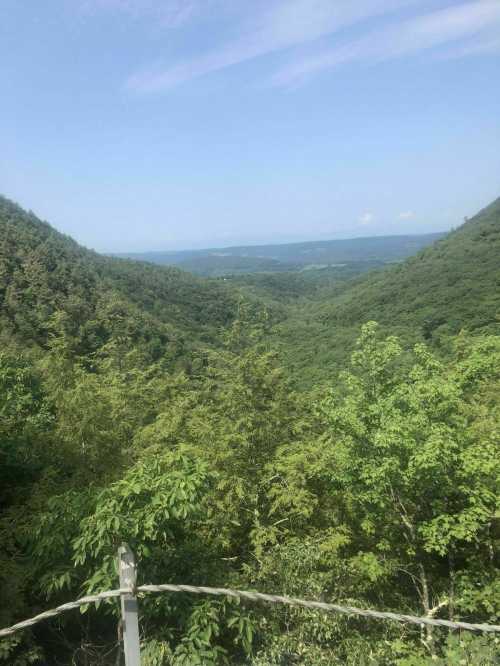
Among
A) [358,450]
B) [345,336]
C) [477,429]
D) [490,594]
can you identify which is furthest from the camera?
[345,336]

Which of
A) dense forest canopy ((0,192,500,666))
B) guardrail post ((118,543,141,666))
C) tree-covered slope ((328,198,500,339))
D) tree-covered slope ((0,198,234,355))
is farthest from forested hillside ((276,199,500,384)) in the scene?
guardrail post ((118,543,141,666))

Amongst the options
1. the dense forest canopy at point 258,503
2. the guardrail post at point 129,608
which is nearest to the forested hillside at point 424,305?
the dense forest canopy at point 258,503

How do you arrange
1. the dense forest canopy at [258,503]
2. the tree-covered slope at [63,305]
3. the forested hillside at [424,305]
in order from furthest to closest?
the forested hillside at [424,305] → the tree-covered slope at [63,305] → the dense forest canopy at [258,503]

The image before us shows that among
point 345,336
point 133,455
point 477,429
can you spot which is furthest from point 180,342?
point 477,429

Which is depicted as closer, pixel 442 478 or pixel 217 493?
pixel 442 478

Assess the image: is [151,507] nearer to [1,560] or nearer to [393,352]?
[1,560]

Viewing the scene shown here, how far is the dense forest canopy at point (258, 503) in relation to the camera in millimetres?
3902

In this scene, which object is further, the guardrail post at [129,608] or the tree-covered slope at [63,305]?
the tree-covered slope at [63,305]

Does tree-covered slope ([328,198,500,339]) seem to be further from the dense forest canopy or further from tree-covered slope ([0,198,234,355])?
the dense forest canopy

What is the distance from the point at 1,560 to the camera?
4.57 meters

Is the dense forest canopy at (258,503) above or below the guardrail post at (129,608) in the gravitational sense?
below

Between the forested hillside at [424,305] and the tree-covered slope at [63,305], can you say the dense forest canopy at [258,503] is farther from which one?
the forested hillside at [424,305]

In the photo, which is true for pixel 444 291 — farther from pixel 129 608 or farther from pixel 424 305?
pixel 129 608

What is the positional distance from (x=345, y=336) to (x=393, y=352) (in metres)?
57.8
